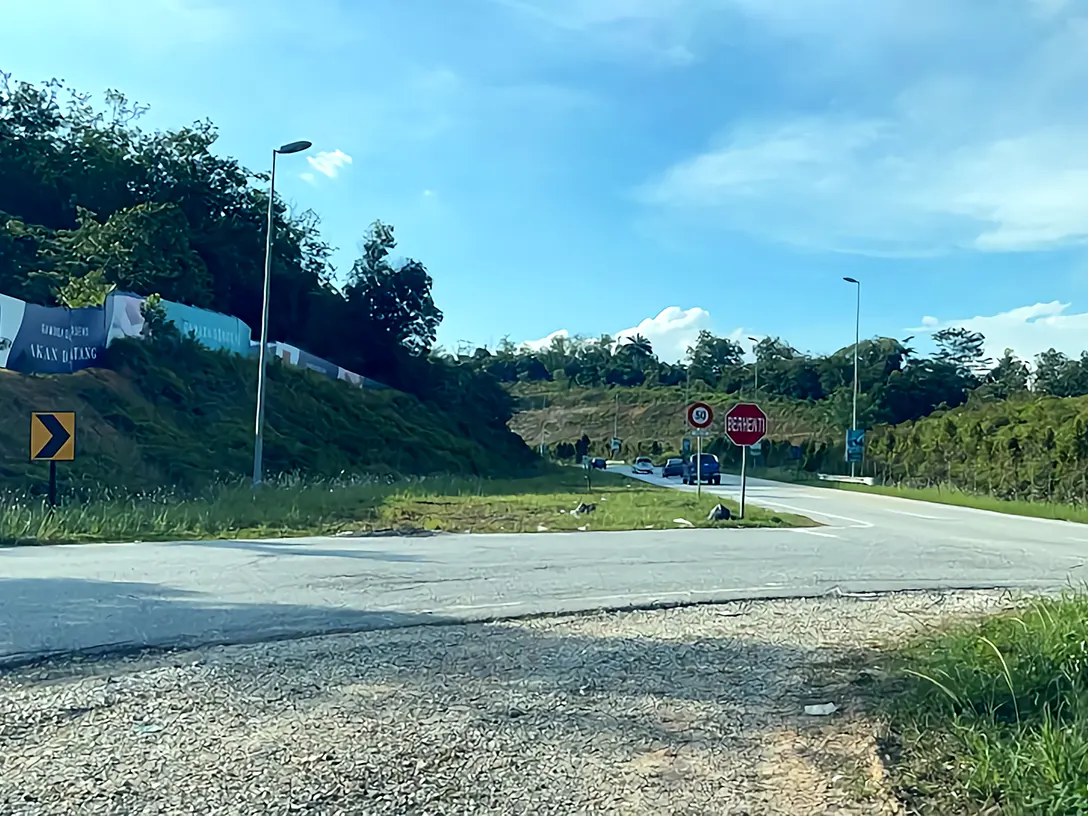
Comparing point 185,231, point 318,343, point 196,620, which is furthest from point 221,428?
point 196,620

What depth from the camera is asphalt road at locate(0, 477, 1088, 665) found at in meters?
9.34

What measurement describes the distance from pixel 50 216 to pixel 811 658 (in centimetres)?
5988

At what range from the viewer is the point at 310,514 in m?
22.3

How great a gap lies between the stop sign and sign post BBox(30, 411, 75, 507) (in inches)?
537

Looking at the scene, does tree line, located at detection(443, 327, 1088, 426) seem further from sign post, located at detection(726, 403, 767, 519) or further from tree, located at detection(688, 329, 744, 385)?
sign post, located at detection(726, 403, 767, 519)

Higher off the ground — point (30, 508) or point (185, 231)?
point (185, 231)

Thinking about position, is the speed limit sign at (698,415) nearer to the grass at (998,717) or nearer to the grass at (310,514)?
the grass at (310,514)

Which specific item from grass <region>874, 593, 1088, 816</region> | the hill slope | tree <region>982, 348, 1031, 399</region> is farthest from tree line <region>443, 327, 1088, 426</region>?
grass <region>874, 593, 1088, 816</region>

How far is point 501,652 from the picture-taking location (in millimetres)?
8180

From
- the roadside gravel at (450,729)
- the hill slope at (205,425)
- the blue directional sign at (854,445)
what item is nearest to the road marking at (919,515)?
the roadside gravel at (450,729)

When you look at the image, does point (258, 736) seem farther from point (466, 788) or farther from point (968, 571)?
point (968, 571)

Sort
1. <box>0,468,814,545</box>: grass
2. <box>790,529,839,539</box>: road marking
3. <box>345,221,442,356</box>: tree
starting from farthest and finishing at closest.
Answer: <box>345,221,442,356</box>: tree, <box>790,529,839,539</box>: road marking, <box>0,468,814,545</box>: grass

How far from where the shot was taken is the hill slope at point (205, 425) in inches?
1195

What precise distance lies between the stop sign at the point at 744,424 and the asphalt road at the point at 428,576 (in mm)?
3549
